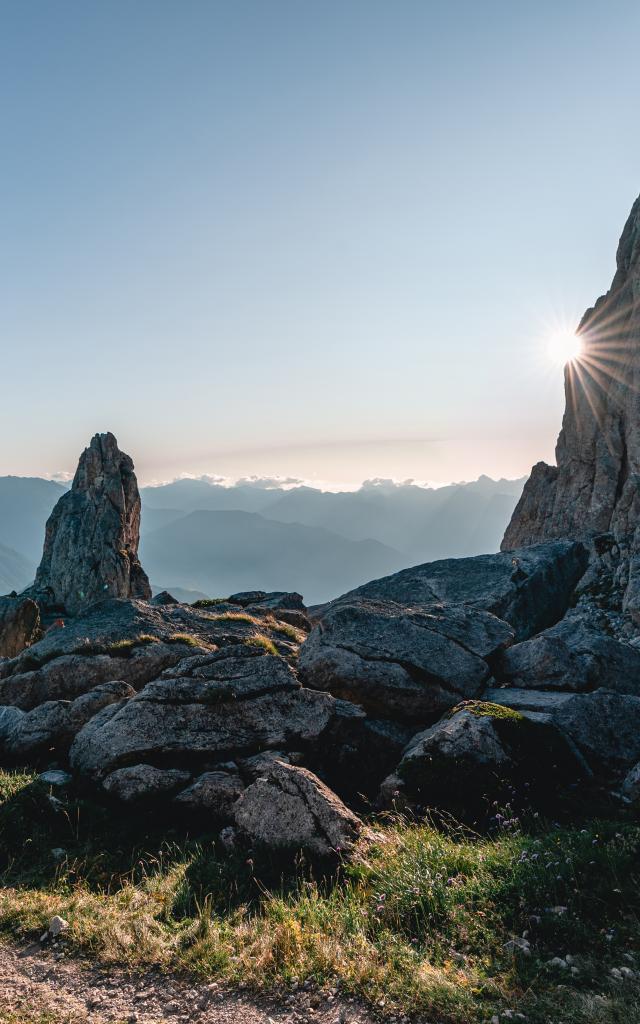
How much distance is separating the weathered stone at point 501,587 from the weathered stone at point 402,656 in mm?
5571

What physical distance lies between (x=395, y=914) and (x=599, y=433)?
6579 cm

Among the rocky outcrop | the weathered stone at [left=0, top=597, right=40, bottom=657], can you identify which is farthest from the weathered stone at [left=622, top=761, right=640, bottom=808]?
the weathered stone at [left=0, top=597, right=40, bottom=657]

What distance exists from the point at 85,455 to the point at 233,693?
101001mm

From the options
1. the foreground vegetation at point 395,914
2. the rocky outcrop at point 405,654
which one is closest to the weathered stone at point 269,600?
the rocky outcrop at point 405,654

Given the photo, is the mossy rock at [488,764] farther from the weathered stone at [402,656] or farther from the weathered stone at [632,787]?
the weathered stone at [402,656]

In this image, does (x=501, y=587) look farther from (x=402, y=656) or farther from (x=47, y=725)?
(x=47, y=725)

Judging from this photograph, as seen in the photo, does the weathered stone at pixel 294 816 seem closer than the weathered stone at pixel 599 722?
Yes

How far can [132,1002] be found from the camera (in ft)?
26.6

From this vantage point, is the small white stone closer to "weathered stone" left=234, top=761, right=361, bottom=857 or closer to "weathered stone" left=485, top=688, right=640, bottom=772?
"weathered stone" left=234, top=761, right=361, bottom=857

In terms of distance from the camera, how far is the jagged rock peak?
96.5m

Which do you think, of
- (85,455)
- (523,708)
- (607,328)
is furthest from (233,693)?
(85,455)

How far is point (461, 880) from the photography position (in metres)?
10.1

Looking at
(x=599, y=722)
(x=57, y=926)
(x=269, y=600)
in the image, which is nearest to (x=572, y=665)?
(x=599, y=722)

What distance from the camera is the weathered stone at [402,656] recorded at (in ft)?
61.8
